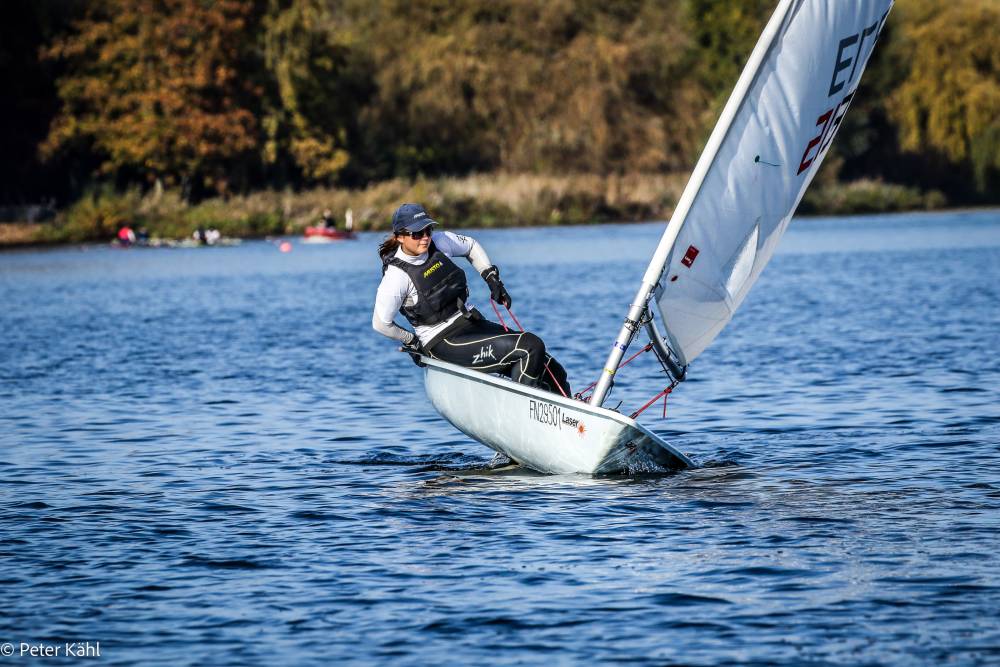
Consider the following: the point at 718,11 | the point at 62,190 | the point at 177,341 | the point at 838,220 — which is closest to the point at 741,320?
the point at 177,341

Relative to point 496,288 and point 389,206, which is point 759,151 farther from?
point 389,206

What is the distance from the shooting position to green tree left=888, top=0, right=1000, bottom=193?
237 ft

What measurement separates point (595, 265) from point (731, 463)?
108 feet

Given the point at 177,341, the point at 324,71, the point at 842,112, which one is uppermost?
the point at 324,71

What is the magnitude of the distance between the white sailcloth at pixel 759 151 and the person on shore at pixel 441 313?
3.81 feet

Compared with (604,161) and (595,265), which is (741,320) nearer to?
(595,265)

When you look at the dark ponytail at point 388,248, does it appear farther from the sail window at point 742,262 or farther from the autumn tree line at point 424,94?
the autumn tree line at point 424,94

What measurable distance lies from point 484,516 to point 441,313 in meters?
2.16

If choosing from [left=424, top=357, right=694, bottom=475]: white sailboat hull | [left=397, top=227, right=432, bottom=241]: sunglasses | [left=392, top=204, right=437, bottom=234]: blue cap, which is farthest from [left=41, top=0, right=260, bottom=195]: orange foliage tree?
[left=424, top=357, right=694, bottom=475]: white sailboat hull

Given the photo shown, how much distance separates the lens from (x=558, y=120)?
77.4 meters

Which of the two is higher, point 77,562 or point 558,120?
point 558,120

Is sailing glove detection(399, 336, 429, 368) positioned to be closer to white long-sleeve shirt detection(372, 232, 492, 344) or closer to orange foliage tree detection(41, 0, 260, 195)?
white long-sleeve shirt detection(372, 232, 492, 344)

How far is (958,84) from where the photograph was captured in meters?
71.9

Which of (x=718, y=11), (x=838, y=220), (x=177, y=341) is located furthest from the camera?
(x=718, y=11)
